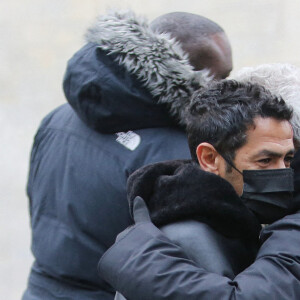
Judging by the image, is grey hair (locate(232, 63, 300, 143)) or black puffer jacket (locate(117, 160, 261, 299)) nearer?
black puffer jacket (locate(117, 160, 261, 299))

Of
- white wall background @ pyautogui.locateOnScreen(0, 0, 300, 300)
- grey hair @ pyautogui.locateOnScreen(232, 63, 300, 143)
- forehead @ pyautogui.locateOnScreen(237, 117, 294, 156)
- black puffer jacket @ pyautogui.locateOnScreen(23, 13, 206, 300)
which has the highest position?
grey hair @ pyautogui.locateOnScreen(232, 63, 300, 143)

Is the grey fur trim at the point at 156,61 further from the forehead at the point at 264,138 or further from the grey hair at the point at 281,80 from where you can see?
the forehead at the point at 264,138

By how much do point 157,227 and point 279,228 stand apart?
30cm

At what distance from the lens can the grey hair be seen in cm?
212

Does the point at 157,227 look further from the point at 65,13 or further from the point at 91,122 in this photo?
the point at 65,13

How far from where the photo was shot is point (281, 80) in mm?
2209

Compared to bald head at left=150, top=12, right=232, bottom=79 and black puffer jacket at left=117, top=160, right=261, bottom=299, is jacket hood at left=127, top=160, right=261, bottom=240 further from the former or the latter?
bald head at left=150, top=12, right=232, bottom=79

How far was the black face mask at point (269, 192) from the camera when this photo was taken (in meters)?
1.98

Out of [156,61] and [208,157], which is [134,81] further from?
[208,157]

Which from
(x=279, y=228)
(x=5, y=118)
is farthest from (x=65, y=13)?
(x=279, y=228)

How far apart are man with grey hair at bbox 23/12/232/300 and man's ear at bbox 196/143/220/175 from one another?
445 mm

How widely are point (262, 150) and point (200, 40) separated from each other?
0.80 meters

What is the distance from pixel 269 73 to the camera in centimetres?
225

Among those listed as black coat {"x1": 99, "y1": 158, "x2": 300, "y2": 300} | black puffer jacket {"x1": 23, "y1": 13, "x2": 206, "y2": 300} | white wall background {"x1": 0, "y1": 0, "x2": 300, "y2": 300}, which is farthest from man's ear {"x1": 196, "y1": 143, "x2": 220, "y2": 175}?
white wall background {"x1": 0, "y1": 0, "x2": 300, "y2": 300}
